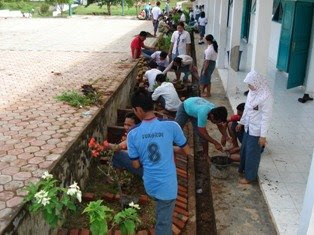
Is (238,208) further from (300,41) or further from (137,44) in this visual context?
(137,44)

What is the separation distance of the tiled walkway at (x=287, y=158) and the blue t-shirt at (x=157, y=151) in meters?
1.61

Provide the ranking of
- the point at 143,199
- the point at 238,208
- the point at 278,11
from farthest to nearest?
the point at 278,11 < the point at 238,208 < the point at 143,199

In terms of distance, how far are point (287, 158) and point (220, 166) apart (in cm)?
108

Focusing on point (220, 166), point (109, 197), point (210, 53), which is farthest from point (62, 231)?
point (210, 53)

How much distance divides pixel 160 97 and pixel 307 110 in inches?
129

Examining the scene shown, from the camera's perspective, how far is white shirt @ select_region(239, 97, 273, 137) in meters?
4.69

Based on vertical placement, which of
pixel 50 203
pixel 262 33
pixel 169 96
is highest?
pixel 262 33

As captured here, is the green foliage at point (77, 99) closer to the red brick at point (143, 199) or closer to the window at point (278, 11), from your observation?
the red brick at point (143, 199)

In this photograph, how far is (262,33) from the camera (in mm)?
6148

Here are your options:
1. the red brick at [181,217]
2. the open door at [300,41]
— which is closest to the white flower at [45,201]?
the red brick at [181,217]

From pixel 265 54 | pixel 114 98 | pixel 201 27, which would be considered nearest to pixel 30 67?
pixel 114 98

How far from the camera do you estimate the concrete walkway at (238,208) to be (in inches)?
173

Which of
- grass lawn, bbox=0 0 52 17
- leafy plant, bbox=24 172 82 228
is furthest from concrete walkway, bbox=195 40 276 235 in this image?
grass lawn, bbox=0 0 52 17

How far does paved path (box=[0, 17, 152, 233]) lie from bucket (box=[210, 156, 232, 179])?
2046 millimetres
